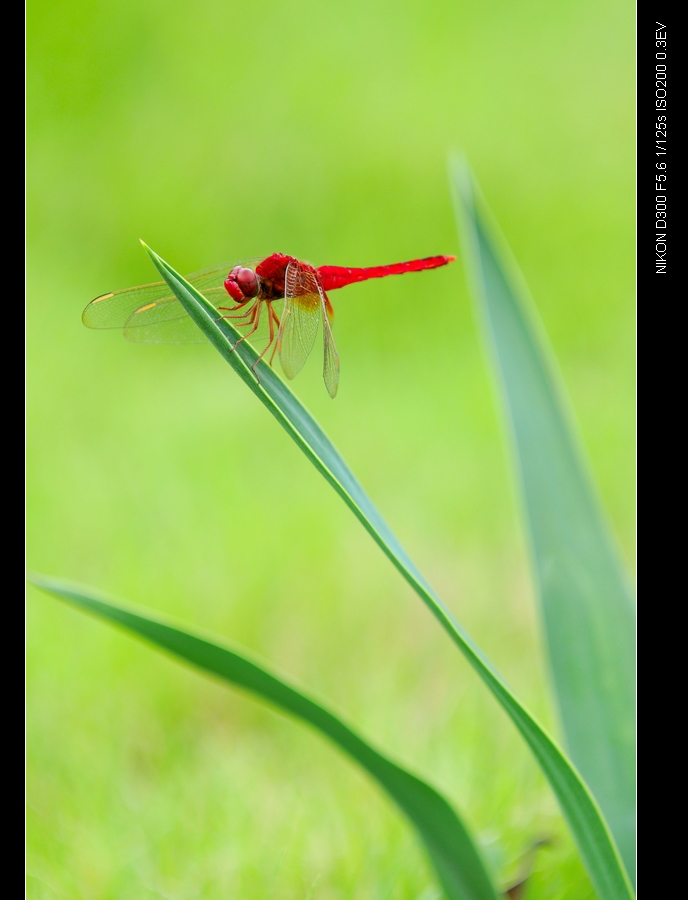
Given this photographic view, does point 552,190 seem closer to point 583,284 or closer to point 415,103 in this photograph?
point 583,284

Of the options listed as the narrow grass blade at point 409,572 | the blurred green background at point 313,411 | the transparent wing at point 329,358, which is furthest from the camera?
the blurred green background at point 313,411

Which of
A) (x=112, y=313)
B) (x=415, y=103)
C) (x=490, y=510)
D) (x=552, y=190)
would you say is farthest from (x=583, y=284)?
(x=112, y=313)

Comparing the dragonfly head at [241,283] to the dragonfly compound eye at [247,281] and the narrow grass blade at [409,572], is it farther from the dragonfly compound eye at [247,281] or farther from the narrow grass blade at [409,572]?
the narrow grass blade at [409,572]

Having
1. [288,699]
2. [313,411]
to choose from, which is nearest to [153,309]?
[288,699]

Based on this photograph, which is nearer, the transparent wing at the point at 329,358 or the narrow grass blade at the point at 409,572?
the narrow grass blade at the point at 409,572

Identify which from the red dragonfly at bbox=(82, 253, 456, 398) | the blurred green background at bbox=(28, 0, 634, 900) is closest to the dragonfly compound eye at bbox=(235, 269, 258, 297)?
the red dragonfly at bbox=(82, 253, 456, 398)

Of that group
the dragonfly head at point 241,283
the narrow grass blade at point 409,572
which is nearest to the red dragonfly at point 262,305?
the dragonfly head at point 241,283
